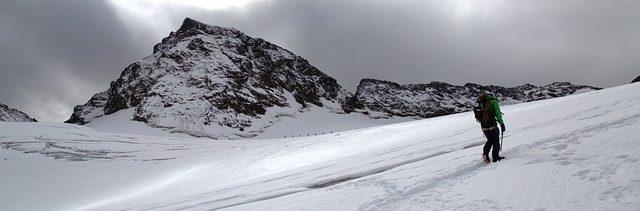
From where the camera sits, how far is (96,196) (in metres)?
17.8

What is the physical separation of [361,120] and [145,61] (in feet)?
311

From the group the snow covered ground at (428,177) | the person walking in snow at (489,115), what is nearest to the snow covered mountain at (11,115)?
the snow covered ground at (428,177)

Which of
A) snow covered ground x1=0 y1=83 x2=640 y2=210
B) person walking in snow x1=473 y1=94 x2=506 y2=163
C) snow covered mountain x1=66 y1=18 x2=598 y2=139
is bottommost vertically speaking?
snow covered ground x1=0 y1=83 x2=640 y2=210

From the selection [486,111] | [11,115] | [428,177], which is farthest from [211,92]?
[428,177]

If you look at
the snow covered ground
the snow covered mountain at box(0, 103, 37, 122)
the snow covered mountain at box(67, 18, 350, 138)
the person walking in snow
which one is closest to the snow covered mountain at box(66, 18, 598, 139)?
the snow covered mountain at box(67, 18, 350, 138)

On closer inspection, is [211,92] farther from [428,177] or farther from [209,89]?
[428,177]

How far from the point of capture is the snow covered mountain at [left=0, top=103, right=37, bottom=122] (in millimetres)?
170087

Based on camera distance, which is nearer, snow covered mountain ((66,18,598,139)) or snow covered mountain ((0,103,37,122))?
snow covered mountain ((66,18,598,139))

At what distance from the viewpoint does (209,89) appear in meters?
133

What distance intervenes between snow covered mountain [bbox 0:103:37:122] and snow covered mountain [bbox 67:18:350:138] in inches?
1083

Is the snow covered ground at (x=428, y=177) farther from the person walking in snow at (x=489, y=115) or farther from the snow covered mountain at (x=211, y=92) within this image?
the snow covered mountain at (x=211, y=92)

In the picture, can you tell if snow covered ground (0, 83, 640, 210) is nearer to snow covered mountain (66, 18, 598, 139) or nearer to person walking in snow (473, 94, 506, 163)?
person walking in snow (473, 94, 506, 163)

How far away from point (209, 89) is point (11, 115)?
123 metres

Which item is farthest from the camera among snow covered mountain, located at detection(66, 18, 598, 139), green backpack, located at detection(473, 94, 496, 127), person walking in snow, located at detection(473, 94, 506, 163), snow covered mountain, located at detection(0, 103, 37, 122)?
snow covered mountain, located at detection(0, 103, 37, 122)
